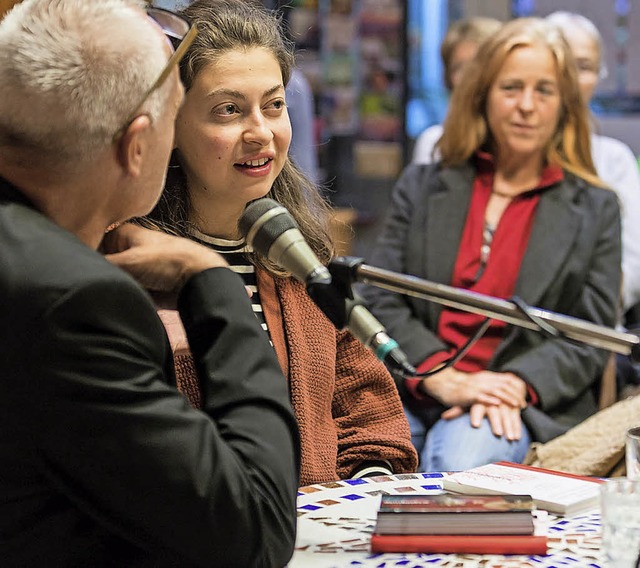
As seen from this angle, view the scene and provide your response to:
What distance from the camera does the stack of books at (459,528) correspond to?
146 cm

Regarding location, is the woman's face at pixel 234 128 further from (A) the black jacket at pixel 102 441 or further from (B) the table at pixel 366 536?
(A) the black jacket at pixel 102 441

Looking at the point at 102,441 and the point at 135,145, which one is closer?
the point at 102,441

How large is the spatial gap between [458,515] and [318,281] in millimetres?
445

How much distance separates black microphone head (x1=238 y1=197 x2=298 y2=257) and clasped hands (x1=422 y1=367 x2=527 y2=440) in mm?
1788

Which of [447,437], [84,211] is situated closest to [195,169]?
[84,211]

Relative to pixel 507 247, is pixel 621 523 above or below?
above

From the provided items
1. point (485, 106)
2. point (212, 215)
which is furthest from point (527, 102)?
point (212, 215)

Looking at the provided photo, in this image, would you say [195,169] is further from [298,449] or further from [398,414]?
[298,449]

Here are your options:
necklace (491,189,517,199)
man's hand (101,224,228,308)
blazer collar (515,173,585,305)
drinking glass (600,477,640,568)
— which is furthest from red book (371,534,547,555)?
necklace (491,189,517,199)

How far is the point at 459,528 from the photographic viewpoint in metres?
1.49

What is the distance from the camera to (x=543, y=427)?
3.03 meters

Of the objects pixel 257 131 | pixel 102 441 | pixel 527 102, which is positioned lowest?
pixel 102 441

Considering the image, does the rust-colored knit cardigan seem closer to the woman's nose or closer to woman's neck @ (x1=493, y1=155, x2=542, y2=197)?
the woman's nose

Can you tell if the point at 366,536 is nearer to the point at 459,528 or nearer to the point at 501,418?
the point at 459,528
